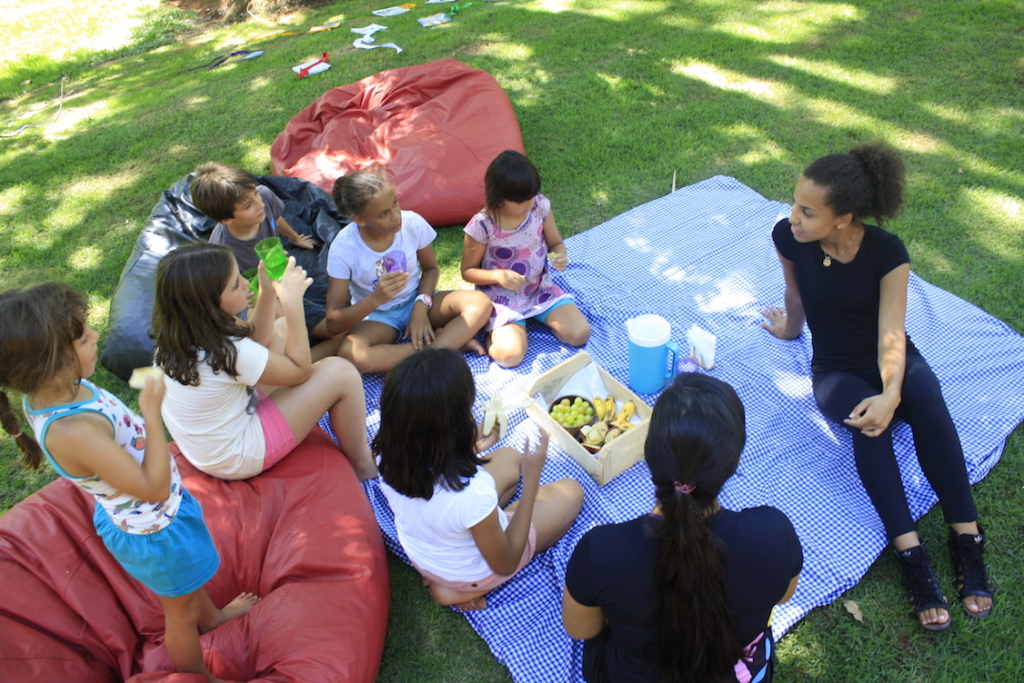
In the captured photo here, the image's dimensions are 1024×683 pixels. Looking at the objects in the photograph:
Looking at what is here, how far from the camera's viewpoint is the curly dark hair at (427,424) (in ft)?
6.71

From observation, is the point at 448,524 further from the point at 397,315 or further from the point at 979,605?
the point at 979,605

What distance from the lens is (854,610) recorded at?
253 centimetres

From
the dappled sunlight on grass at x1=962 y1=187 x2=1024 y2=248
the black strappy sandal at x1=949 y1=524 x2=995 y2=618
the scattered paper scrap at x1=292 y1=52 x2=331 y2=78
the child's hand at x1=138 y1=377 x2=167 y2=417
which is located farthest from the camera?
the scattered paper scrap at x1=292 y1=52 x2=331 y2=78

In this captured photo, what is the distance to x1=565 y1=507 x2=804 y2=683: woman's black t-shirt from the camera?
1.69 meters

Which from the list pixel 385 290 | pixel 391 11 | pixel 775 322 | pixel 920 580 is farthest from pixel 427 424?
pixel 391 11

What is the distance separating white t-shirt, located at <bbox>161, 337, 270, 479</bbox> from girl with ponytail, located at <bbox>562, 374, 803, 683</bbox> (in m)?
1.50

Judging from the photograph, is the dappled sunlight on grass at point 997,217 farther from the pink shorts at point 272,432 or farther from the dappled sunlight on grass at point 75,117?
the dappled sunlight on grass at point 75,117

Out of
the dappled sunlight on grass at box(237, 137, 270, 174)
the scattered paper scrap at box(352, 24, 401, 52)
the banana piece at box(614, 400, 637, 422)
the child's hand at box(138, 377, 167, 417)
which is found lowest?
the banana piece at box(614, 400, 637, 422)

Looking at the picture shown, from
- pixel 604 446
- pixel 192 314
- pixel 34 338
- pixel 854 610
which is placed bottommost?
pixel 854 610

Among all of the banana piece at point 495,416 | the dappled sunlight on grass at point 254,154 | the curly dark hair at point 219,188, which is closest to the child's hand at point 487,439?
the banana piece at point 495,416

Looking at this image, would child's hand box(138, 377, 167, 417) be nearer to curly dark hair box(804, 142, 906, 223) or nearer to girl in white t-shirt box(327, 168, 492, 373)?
girl in white t-shirt box(327, 168, 492, 373)

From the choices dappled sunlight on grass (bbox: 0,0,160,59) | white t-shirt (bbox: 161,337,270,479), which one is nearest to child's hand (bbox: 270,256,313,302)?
white t-shirt (bbox: 161,337,270,479)

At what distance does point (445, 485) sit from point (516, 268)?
182 centimetres

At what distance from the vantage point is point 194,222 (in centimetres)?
432
